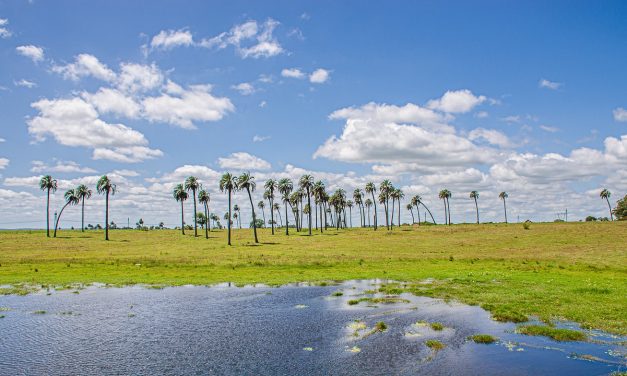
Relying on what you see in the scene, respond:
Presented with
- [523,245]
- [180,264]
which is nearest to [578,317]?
[180,264]

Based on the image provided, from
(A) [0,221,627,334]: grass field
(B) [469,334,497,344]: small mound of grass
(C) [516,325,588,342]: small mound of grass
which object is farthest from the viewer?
(A) [0,221,627,334]: grass field

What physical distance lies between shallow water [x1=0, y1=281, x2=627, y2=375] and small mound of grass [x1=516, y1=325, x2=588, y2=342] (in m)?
0.58

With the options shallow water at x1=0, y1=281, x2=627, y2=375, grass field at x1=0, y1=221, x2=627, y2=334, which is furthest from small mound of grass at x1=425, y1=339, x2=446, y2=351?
grass field at x1=0, y1=221, x2=627, y2=334

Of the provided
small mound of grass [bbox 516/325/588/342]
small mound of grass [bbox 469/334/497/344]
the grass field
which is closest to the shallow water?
small mound of grass [bbox 469/334/497/344]

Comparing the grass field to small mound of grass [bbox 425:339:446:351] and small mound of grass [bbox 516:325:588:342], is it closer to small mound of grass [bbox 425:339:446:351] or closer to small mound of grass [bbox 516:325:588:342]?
small mound of grass [bbox 516:325:588:342]

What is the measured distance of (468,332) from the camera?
22.8 metres

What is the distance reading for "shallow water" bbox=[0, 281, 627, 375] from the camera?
1780 centimetres

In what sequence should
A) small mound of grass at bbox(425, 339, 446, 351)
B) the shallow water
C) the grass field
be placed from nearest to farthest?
the shallow water < small mound of grass at bbox(425, 339, 446, 351) < the grass field

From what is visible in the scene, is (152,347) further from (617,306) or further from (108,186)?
(108,186)

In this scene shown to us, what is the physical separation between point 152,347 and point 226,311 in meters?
8.75

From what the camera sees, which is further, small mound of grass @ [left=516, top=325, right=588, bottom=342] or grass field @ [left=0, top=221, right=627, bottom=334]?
grass field @ [left=0, top=221, right=627, bottom=334]

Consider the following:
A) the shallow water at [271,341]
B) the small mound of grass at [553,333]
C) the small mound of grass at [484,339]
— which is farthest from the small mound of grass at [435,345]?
the small mound of grass at [553,333]

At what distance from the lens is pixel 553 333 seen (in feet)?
70.5

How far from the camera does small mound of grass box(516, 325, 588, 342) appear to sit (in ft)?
68.3
